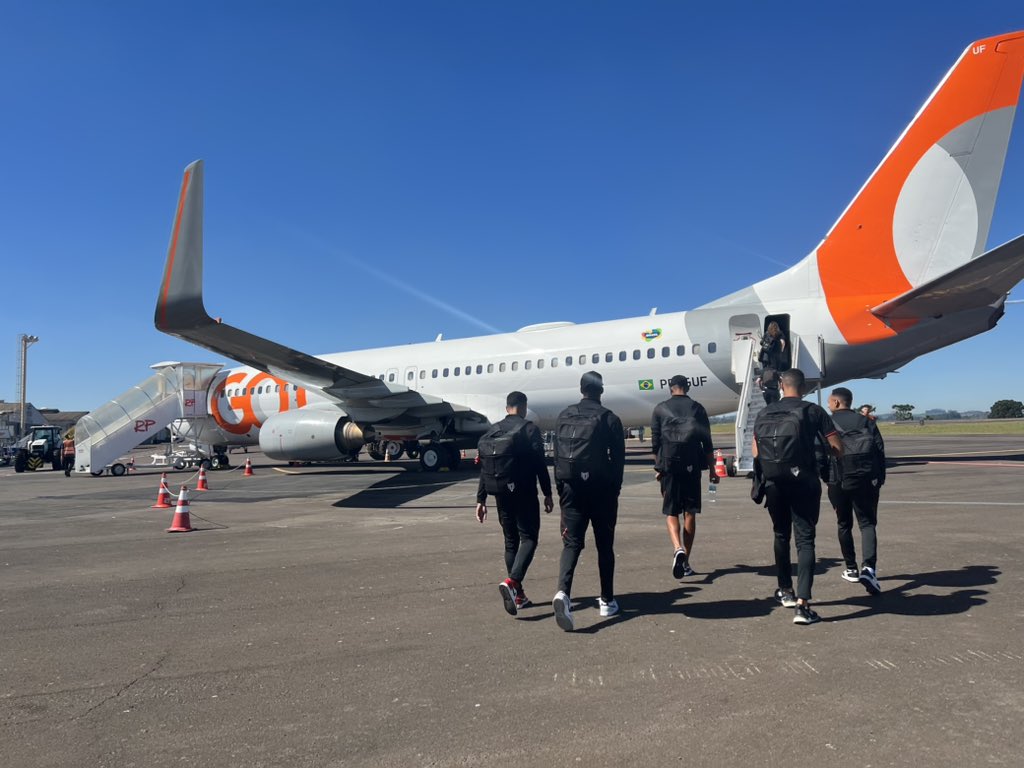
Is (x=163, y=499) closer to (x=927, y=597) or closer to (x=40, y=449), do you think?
(x=927, y=597)

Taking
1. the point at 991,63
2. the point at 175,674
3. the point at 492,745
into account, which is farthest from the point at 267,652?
the point at 991,63

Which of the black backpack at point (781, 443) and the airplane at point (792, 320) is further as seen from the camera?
the airplane at point (792, 320)

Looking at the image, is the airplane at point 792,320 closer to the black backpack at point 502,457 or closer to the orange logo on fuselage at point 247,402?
the orange logo on fuselage at point 247,402

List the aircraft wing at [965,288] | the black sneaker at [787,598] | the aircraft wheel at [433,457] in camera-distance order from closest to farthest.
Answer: the black sneaker at [787,598]
the aircraft wing at [965,288]
the aircraft wheel at [433,457]

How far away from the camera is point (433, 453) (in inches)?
801

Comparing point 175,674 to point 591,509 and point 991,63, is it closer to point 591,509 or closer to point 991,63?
point 591,509

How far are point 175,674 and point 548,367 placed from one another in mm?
16469

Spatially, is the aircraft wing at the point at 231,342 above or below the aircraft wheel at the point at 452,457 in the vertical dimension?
above

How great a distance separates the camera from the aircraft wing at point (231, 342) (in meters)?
10.6

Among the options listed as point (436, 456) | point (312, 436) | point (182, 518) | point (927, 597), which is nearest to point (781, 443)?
point (927, 597)

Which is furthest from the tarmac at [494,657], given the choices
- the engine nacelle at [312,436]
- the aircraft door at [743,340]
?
the engine nacelle at [312,436]

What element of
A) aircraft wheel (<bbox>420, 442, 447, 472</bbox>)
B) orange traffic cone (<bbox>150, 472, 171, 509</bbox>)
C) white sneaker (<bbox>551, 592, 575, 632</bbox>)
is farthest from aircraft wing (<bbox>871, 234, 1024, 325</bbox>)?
orange traffic cone (<bbox>150, 472, 171, 509</bbox>)

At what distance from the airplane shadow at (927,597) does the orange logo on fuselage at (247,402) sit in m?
20.6

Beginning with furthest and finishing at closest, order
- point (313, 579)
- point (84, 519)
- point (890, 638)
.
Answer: point (84, 519)
point (313, 579)
point (890, 638)
